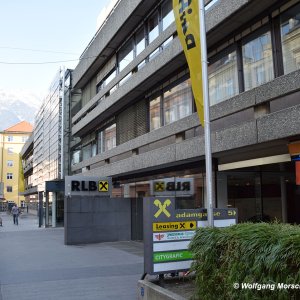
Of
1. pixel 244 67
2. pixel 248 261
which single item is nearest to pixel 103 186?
pixel 244 67

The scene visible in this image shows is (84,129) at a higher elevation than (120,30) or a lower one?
lower

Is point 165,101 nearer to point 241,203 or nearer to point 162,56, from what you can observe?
point 162,56

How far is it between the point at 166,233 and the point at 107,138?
1860cm

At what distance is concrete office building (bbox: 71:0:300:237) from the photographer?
10.9 meters

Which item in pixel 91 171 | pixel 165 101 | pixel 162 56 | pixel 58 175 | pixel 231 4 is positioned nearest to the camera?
pixel 231 4

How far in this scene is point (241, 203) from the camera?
1430cm

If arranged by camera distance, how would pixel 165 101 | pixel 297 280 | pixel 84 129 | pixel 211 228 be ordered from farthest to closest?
pixel 84 129 < pixel 165 101 < pixel 211 228 < pixel 297 280

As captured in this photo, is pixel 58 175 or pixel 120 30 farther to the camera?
pixel 58 175

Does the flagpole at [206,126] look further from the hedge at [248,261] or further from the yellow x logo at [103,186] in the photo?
the yellow x logo at [103,186]

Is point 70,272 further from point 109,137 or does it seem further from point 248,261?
point 109,137

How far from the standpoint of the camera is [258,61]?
471 inches

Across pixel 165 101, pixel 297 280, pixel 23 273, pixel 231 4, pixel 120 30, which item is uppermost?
pixel 120 30

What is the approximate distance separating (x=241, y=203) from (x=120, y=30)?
38.3 feet

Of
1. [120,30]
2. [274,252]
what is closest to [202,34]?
[274,252]
